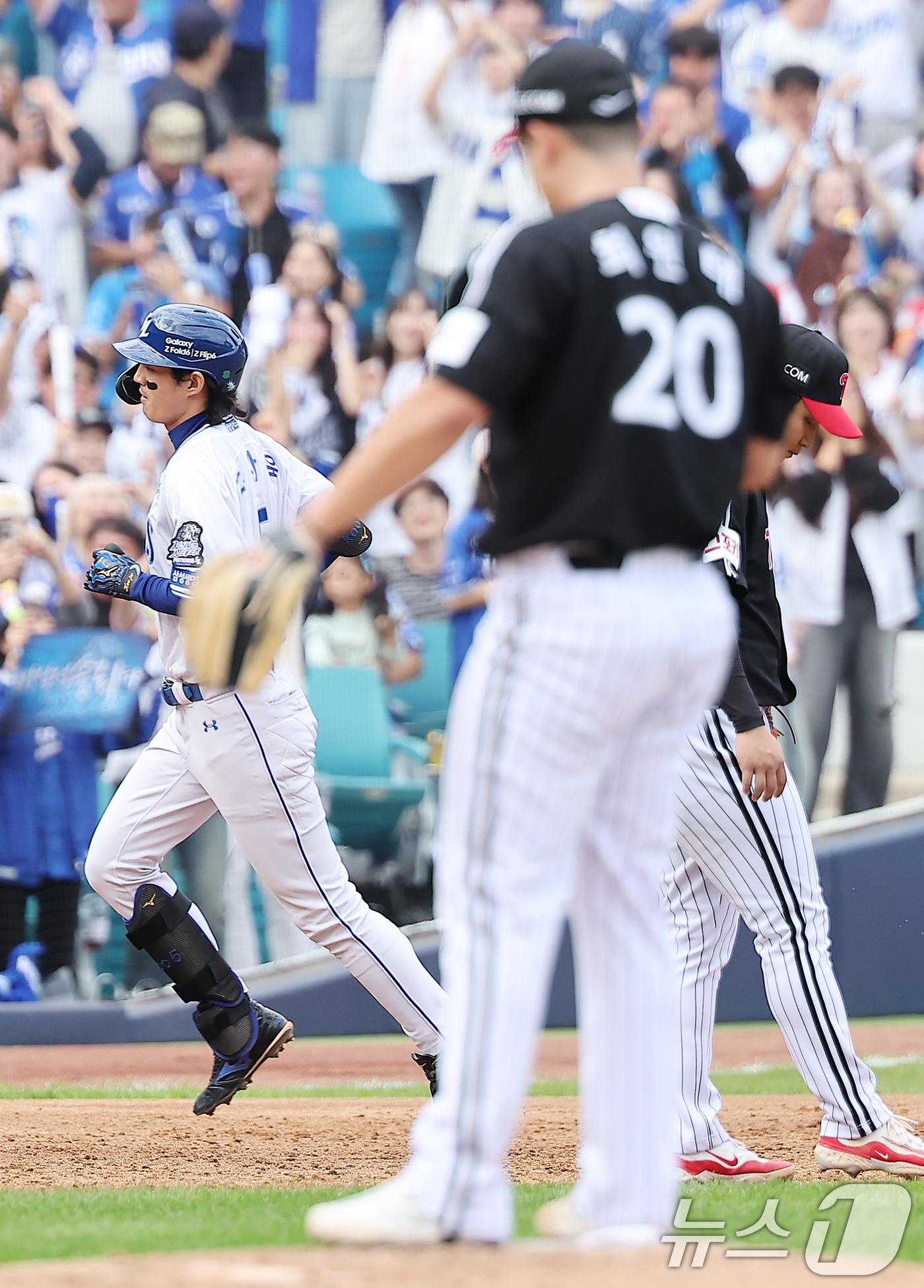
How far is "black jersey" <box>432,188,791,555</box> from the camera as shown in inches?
92.7

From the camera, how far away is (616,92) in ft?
8.33

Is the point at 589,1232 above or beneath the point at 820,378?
beneath

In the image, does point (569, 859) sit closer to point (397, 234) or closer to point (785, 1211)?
point (785, 1211)

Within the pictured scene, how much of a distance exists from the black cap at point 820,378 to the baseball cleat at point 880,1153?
5.63ft

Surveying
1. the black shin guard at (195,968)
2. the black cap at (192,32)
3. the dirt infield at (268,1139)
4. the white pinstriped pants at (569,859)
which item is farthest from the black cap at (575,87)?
the black cap at (192,32)

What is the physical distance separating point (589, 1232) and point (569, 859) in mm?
587

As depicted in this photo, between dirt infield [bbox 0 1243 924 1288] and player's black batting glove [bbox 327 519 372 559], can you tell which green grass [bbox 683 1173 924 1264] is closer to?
dirt infield [bbox 0 1243 924 1288]

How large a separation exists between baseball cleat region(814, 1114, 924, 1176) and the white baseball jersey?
2.03 meters

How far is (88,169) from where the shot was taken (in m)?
9.64

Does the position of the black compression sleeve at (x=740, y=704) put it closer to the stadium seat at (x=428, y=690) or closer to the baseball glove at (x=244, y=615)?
the baseball glove at (x=244, y=615)

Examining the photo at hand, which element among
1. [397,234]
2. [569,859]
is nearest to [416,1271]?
[569,859]

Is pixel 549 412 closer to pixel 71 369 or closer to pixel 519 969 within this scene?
pixel 519 969

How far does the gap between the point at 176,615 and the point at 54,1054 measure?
13.3 ft

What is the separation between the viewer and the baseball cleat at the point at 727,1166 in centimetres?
398
